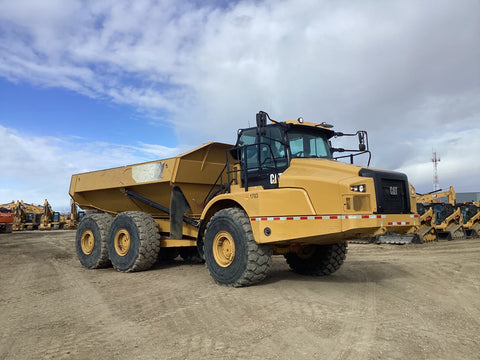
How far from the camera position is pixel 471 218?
2064 cm

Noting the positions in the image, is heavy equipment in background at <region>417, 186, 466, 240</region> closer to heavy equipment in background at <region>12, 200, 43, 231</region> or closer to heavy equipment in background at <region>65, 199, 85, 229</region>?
heavy equipment in background at <region>65, 199, 85, 229</region>

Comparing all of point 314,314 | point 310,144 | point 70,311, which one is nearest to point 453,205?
point 310,144

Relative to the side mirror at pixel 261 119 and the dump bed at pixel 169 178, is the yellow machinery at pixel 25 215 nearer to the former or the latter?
the dump bed at pixel 169 178

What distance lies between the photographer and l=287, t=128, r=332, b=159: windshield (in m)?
6.77

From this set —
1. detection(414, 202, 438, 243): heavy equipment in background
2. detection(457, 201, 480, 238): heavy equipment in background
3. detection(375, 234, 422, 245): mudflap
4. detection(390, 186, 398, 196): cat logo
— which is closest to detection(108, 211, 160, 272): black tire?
detection(390, 186, 398, 196): cat logo

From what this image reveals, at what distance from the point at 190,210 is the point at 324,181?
395 cm

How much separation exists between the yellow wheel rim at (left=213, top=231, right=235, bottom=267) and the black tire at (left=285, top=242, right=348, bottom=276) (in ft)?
6.45

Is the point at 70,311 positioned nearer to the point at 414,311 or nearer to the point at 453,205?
the point at 414,311

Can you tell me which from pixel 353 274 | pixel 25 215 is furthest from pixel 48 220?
pixel 353 274

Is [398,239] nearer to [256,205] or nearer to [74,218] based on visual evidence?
[256,205]

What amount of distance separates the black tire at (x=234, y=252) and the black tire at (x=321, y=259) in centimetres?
181

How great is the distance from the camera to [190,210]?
8836 mm

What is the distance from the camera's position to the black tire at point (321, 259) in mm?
7777

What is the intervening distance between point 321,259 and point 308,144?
7.90 ft
